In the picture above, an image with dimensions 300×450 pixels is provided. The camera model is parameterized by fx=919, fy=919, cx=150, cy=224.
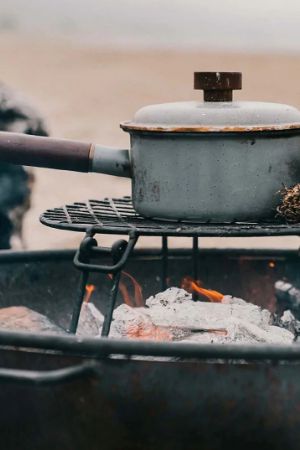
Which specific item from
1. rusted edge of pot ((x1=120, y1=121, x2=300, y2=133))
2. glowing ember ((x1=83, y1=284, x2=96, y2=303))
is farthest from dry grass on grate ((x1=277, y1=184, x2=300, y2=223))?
glowing ember ((x1=83, y1=284, x2=96, y2=303))

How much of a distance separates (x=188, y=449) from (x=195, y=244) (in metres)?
0.96

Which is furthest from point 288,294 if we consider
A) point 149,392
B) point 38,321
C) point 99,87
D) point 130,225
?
point 99,87

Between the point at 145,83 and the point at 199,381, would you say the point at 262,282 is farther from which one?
the point at 145,83

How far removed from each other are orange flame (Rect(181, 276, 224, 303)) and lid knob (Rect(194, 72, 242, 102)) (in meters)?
0.82

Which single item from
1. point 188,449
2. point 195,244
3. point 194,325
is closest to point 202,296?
point 195,244

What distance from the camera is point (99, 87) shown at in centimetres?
1814

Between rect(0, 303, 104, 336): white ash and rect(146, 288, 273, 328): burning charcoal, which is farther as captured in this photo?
rect(0, 303, 104, 336): white ash

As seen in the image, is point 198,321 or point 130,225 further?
point 198,321

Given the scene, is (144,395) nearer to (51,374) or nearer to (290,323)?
(51,374)

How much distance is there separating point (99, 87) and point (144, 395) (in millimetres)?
16315

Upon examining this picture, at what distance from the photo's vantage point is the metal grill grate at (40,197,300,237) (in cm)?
235

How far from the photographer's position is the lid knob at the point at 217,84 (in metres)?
2.55

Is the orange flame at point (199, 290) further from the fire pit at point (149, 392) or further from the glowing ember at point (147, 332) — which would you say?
the fire pit at point (149, 392)

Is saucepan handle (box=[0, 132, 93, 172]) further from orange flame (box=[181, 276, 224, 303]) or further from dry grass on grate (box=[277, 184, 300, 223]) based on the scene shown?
orange flame (box=[181, 276, 224, 303])
